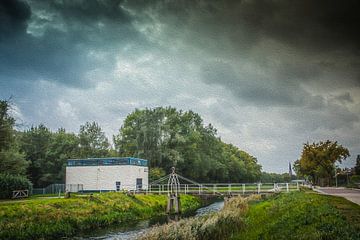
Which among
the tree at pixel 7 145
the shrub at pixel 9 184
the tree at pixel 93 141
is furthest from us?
the tree at pixel 93 141

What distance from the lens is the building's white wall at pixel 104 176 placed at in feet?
161

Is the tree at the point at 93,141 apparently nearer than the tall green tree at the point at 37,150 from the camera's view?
No

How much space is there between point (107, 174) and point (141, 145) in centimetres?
1759

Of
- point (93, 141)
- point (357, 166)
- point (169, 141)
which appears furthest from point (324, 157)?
point (93, 141)

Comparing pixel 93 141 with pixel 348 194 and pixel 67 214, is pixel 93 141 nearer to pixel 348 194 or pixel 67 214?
pixel 67 214

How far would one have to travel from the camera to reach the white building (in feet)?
161

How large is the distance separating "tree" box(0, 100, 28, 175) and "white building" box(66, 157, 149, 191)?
311 inches

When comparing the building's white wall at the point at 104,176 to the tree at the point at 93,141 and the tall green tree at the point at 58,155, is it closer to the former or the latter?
the tall green tree at the point at 58,155

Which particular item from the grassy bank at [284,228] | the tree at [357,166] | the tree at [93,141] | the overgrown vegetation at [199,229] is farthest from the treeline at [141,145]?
the grassy bank at [284,228]

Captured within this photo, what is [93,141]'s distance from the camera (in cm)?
7619

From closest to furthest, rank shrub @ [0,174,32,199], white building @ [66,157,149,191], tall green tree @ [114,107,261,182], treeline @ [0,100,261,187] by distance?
shrub @ [0,174,32,199], white building @ [66,157,149,191], treeline @ [0,100,261,187], tall green tree @ [114,107,261,182]

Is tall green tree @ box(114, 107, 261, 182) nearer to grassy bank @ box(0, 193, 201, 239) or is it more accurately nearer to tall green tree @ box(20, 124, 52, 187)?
tall green tree @ box(20, 124, 52, 187)

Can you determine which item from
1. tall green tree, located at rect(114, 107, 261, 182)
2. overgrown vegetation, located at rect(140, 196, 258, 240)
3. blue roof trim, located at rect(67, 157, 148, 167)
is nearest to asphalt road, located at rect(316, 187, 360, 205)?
overgrown vegetation, located at rect(140, 196, 258, 240)

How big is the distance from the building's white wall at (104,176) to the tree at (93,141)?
20.7 meters
